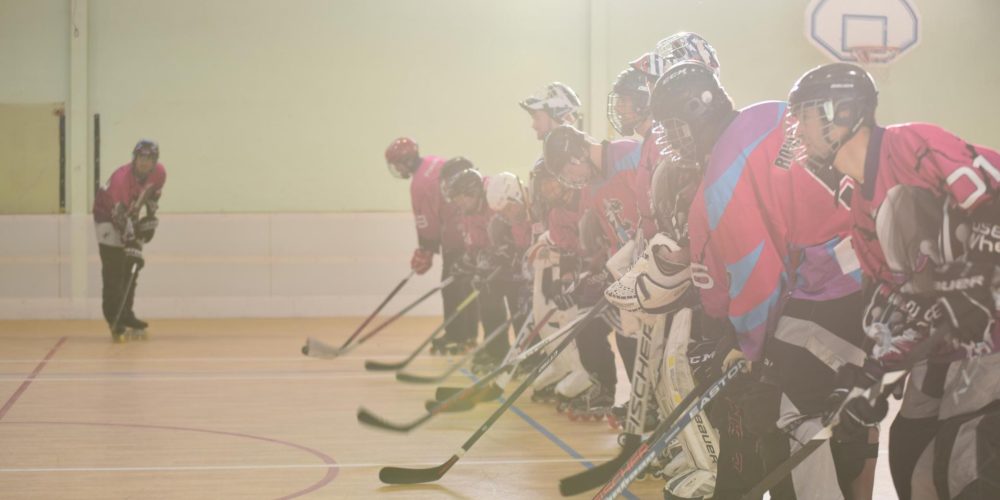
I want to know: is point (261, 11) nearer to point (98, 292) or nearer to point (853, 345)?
point (98, 292)

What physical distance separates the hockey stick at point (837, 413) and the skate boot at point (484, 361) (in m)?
5.56

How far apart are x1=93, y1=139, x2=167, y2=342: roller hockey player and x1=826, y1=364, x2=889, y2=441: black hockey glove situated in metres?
8.19

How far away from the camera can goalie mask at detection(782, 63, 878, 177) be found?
3.28 m

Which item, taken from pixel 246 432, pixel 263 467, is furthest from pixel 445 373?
pixel 263 467

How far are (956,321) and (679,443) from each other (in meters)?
2.14

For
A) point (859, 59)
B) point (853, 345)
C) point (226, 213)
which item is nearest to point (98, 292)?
point (226, 213)

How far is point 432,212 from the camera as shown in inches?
417

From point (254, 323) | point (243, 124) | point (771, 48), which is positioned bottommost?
point (254, 323)

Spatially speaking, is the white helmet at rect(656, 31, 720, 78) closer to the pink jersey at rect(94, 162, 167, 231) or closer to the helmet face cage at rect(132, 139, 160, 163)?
the helmet face cage at rect(132, 139, 160, 163)

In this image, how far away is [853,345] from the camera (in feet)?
12.1

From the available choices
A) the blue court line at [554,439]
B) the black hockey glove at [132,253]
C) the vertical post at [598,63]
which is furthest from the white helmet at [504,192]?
the vertical post at [598,63]

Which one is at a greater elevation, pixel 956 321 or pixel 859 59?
pixel 859 59

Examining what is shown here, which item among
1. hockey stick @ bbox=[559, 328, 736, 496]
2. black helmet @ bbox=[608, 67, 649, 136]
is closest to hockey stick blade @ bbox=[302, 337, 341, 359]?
black helmet @ bbox=[608, 67, 649, 136]

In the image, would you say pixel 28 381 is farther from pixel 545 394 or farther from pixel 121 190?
pixel 545 394
